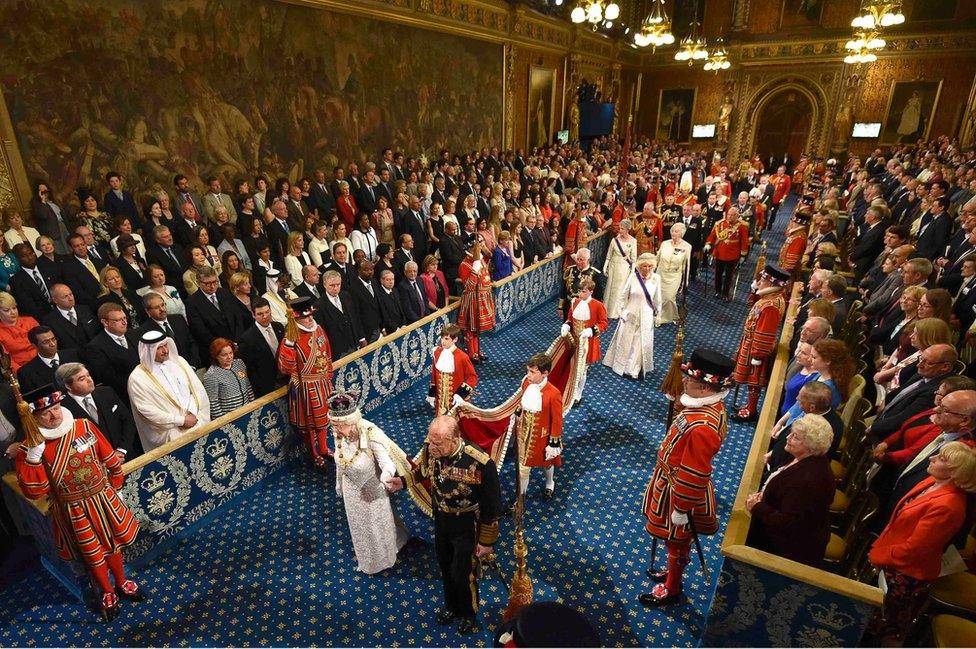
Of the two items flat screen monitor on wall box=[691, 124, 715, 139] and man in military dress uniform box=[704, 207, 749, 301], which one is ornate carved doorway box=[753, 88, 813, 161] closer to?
flat screen monitor on wall box=[691, 124, 715, 139]

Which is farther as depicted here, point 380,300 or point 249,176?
point 249,176

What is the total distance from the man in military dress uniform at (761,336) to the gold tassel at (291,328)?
5171mm

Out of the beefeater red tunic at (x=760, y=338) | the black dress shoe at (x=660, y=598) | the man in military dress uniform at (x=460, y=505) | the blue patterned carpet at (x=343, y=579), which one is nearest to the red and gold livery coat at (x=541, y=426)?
the blue patterned carpet at (x=343, y=579)

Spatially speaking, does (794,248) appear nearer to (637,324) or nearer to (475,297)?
(637,324)

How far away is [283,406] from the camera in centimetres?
557

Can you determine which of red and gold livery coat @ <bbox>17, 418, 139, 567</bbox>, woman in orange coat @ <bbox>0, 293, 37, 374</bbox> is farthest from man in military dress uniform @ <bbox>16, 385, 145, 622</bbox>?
woman in orange coat @ <bbox>0, 293, 37, 374</bbox>

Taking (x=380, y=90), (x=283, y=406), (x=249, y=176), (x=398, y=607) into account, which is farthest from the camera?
(x=380, y=90)

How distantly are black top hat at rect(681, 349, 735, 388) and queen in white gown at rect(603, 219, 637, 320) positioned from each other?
5159 millimetres

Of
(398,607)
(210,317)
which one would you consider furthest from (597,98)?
(398,607)

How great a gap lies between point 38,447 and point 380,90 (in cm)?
1207

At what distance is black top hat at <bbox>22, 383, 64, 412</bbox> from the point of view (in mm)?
3369

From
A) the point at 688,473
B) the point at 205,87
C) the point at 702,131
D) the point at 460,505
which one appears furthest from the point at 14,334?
the point at 702,131

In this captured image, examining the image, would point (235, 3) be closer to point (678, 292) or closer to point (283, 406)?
point (283, 406)

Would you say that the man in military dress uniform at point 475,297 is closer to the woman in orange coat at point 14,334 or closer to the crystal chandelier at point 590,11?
the crystal chandelier at point 590,11
